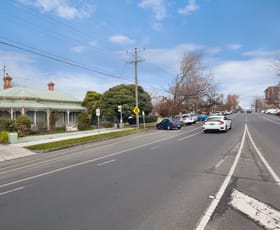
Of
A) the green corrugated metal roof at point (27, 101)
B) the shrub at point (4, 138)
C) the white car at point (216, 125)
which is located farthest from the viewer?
the green corrugated metal roof at point (27, 101)

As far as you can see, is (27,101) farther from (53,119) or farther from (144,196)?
(144,196)

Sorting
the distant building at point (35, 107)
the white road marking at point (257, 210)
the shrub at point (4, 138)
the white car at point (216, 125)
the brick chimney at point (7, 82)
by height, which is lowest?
the shrub at point (4, 138)

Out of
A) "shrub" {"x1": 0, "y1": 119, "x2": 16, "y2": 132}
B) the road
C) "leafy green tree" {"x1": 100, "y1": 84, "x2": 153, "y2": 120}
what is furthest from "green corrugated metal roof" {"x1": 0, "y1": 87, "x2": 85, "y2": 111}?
the road

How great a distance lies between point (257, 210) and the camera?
13.5 feet

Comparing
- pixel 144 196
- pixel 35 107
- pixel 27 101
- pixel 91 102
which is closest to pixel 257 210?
pixel 144 196

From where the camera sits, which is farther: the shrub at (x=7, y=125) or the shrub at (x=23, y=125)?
the shrub at (x=23, y=125)

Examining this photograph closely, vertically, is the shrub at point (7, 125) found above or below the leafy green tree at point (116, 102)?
below

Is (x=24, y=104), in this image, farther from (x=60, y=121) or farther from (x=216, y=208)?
(x=216, y=208)

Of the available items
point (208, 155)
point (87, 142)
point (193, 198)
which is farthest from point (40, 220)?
point (87, 142)

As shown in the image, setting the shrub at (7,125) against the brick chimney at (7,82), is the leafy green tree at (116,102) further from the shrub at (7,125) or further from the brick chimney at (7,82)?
the brick chimney at (7,82)

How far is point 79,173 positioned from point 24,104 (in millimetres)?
22280

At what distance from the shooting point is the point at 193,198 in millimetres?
4832

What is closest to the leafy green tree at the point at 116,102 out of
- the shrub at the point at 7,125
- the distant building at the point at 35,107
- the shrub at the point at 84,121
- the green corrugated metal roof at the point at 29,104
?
the shrub at the point at 84,121

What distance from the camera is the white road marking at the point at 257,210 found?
11.9ft
